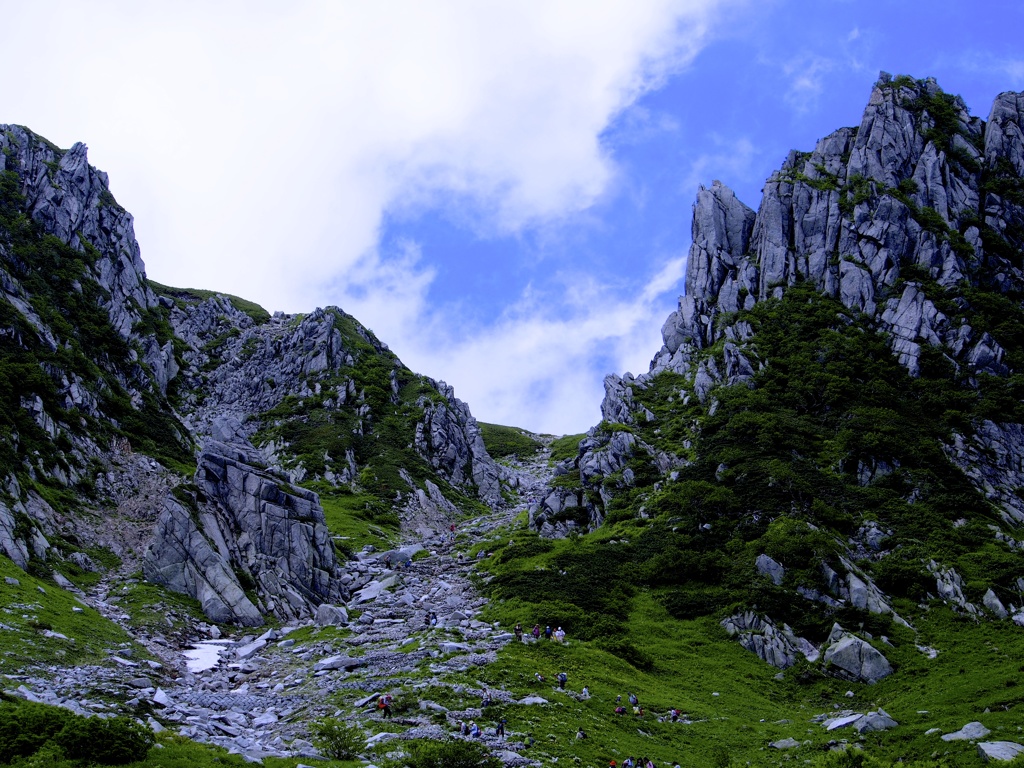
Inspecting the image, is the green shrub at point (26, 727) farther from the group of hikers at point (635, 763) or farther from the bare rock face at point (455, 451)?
the bare rock face at point (455, 451)

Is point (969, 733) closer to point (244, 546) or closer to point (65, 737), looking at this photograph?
point (65, 737)

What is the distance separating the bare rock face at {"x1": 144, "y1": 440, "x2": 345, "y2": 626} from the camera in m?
46.3

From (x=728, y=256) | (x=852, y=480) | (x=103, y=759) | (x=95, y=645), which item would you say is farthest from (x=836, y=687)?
(x=728, y=256)

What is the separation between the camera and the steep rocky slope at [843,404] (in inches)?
1763

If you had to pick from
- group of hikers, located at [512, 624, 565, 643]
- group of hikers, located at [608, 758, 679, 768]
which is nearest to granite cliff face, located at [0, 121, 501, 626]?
group of hikers, located at [512, 624, 565, 643]

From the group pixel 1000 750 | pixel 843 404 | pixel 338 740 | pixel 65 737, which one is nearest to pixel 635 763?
pixel 338 740

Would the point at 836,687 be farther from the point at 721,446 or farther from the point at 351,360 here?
the point at 351,360

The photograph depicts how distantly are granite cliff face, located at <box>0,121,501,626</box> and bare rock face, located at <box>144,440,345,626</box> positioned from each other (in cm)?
13

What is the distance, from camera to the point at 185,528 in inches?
1902

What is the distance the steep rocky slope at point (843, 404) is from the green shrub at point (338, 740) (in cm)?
2696

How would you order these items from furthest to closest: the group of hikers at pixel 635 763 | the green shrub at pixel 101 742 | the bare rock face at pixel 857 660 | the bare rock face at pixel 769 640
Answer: the bare rock face at pixel 769 640 < the bare rock face at pixel 857 660 < the group of hikers at pixel 635 763 < the green shrub at pixel 101 742

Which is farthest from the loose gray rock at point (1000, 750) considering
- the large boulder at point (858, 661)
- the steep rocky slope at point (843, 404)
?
the steep rocky slope at point (843, 404)

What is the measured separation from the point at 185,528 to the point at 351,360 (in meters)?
69.9

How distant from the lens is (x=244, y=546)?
167ft
